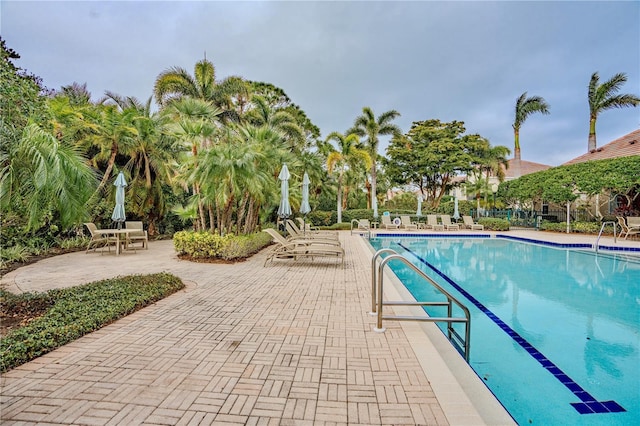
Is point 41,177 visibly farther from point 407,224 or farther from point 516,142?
point 516,142

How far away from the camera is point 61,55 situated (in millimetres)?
11945

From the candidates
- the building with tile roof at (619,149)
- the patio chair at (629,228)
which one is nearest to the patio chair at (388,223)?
the patio chair at (629,228)

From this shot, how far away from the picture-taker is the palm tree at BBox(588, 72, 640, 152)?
20.8 metres

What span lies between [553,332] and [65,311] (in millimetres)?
6864

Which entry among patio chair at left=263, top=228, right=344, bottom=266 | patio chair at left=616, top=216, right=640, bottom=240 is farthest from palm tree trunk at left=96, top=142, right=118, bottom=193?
patio chair at left=616, top=216, right=640, bottom=240

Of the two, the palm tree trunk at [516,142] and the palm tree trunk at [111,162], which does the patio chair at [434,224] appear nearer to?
the palm tree trunk at [516,142]

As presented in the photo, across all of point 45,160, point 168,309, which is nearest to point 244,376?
point 168,309

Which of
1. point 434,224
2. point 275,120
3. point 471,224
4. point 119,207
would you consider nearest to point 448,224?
point 434,224

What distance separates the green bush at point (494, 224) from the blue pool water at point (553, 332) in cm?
988

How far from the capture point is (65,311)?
4.28 m

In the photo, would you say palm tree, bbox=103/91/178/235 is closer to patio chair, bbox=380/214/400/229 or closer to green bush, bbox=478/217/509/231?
patio chair, bbox=380/214/400/229

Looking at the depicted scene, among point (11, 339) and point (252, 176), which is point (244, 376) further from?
point (252, 176)

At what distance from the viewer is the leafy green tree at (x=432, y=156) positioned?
2814cm

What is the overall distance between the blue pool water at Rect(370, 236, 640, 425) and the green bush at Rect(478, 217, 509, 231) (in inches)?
389
